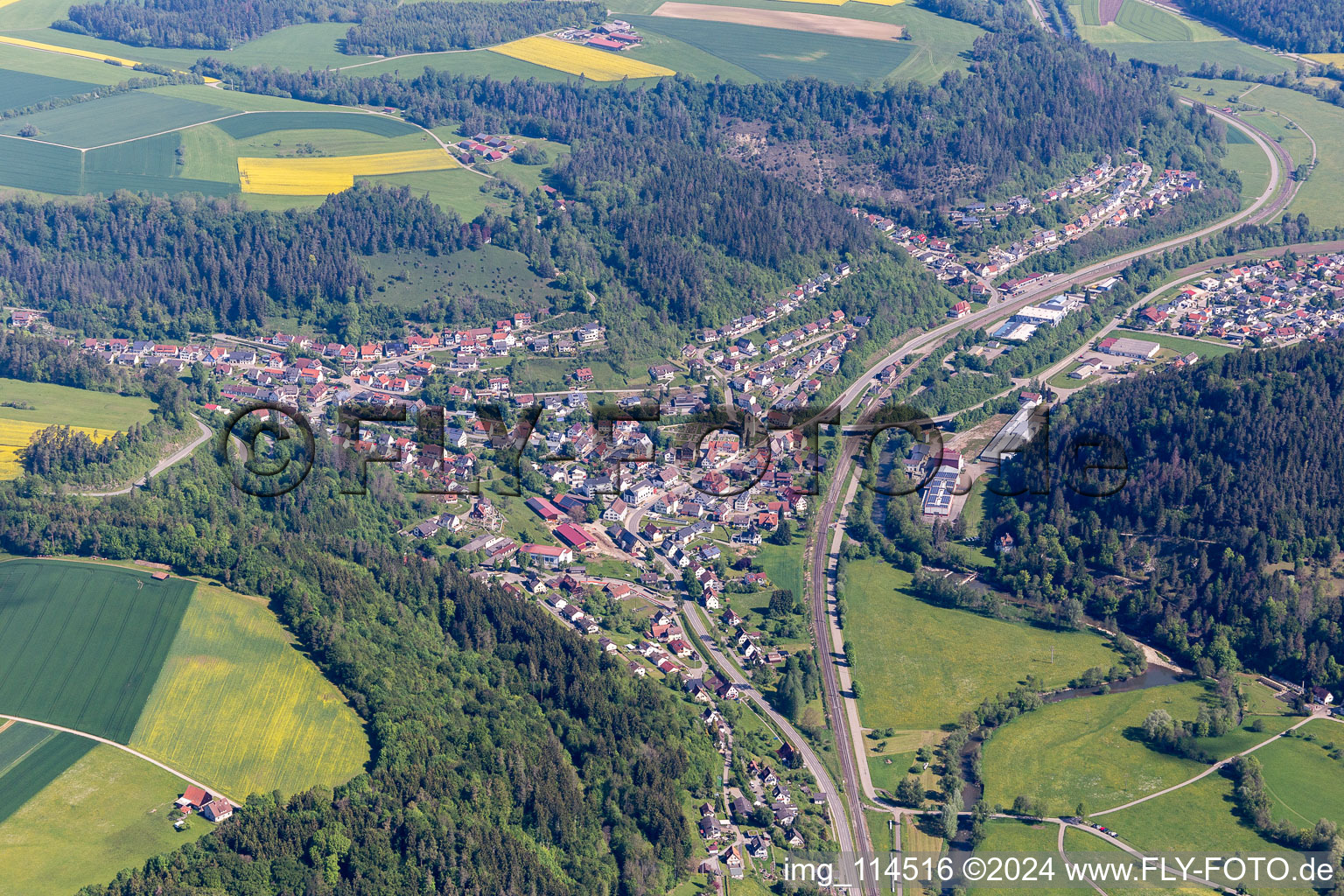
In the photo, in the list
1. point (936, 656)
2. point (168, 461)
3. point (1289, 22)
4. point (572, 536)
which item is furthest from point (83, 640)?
point (1289, 22)

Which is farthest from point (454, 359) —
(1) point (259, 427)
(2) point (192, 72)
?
(2) point (192, 72)

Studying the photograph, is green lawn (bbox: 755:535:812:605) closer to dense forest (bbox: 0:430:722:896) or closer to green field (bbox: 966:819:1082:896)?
dense forest (bbox: 0:430:722:896)

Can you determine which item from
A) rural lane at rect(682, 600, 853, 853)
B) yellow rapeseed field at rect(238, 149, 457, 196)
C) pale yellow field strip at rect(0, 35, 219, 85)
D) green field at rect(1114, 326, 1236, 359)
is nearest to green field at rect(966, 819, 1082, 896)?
rural lane at rect(682, 600, 853, 853)

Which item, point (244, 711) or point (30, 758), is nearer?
point (30, 758)

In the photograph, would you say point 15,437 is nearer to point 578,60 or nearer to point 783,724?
point 783,724

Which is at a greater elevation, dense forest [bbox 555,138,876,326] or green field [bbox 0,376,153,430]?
dense forest [bbox 555,138,876,326]

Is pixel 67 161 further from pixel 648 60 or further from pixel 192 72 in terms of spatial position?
pixel 648 60
